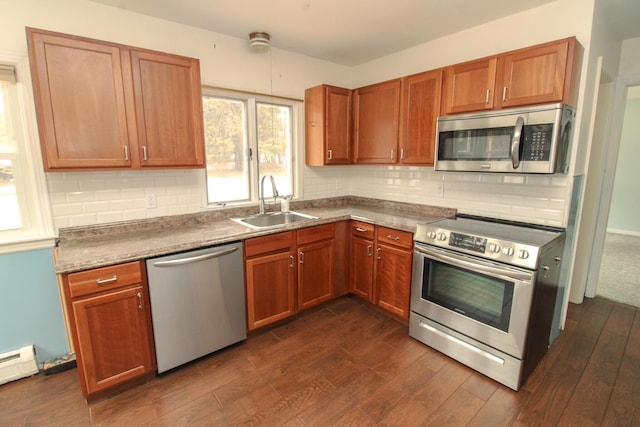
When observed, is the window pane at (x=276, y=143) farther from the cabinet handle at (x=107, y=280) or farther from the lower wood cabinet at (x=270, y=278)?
the cabinet handle at (x=107, y=280)

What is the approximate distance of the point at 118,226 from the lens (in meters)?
2.30

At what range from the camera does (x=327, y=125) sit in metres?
3.12

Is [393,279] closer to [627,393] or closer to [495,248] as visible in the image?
[495,248]

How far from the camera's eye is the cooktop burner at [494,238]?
1.87 metres

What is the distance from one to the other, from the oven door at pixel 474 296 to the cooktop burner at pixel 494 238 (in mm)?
57

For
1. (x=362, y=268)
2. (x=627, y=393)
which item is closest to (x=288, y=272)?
(x=362, y=268)

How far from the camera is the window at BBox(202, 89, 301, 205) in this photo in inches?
109

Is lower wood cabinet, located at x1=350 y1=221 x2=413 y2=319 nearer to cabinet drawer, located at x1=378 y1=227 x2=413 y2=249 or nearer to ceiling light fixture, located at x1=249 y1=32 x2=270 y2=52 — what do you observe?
cabinet drawer, located at x1=378 y1=227 x2=413 y2=249

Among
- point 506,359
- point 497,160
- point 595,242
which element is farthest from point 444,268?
point 595,242

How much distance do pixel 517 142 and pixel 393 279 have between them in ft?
4.67

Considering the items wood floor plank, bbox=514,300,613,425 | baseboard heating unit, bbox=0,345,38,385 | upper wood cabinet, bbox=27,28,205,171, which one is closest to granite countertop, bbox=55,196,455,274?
upper wood cabinet, bbox=27,28,205,171

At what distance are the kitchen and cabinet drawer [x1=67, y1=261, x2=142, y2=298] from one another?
64cm

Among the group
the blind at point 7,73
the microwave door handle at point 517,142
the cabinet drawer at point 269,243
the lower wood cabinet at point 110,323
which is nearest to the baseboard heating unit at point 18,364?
the lower wood cabinet at point 110,323

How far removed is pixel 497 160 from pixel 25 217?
10.6 ft
